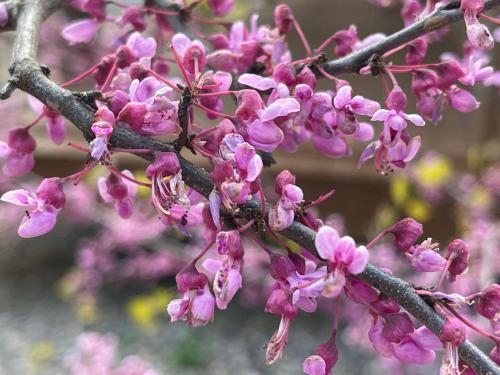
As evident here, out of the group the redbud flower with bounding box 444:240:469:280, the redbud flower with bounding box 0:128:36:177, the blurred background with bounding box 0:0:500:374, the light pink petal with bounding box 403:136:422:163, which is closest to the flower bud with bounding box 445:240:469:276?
the redbud flower with bounding box 444:240:469:280

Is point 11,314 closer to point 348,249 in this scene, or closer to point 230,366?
point 230,366

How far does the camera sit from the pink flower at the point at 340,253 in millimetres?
410

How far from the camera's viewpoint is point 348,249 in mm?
414

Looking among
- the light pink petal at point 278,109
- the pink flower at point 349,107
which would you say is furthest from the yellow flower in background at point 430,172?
the light pink petal at point 278,109

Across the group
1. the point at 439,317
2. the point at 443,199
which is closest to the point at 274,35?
the point at 439,317

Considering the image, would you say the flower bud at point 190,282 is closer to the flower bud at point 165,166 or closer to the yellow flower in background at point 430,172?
the flower bud at point 165,166

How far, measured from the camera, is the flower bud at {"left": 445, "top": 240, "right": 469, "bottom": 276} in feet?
1.67

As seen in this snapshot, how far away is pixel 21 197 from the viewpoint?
1.70 feet

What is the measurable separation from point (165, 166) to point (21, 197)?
148 mm

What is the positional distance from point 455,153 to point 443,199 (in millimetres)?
204

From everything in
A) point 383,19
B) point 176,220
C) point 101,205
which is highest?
point 176,220

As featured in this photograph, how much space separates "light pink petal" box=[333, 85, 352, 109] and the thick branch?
0.08m

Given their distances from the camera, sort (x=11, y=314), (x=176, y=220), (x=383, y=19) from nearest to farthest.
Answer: (x=176, y=220) < (x=383, y=19) < (x=11, y=314)

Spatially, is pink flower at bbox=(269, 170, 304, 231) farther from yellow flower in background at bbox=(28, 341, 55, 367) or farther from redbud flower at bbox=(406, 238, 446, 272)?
yellow flower in background at bbox=(28, 341, 55, 367)
